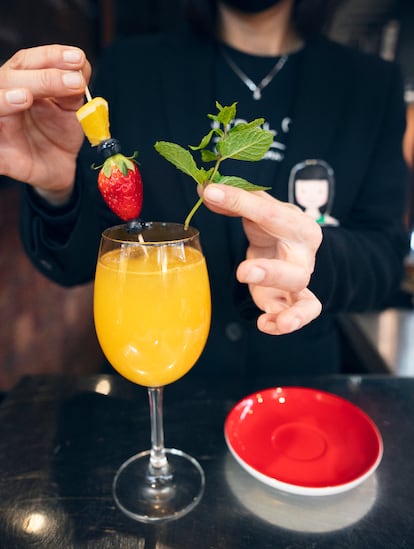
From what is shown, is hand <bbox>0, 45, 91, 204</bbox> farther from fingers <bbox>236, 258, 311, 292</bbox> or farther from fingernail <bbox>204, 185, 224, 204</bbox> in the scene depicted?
fingers <bbox>236, 258, 311, 292</bbox>

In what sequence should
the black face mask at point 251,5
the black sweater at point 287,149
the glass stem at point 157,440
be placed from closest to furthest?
the glass stem at point 157,440 → the black face mask at point 251,5 → the black sweater at point 287,149

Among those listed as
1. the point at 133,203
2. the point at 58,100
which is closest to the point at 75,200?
the point at 58,100

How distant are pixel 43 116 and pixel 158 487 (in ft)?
2.55

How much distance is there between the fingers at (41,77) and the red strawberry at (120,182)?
152 millimetres

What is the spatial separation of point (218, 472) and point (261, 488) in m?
0.09

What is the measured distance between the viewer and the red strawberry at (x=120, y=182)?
0.74 m

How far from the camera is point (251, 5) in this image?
134cm

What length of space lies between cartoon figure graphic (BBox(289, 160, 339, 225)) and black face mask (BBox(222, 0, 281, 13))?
0.47m

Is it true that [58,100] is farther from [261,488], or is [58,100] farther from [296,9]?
[296,9]

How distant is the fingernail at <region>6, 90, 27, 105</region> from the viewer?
736 millimetres

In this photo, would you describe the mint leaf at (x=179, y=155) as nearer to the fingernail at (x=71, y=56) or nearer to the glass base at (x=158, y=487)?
the fingernail at (x=71, y=56)

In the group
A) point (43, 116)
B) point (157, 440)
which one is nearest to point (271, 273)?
point (157, 440)

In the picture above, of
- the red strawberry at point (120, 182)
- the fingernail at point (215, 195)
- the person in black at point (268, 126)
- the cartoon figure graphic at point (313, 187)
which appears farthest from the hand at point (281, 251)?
the cartoon figure graphic at point (313, 187)

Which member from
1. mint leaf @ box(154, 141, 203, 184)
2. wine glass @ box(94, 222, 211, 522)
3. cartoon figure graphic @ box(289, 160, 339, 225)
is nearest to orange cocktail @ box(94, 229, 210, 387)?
wine glass @ box(94, 222, 211, 522)
